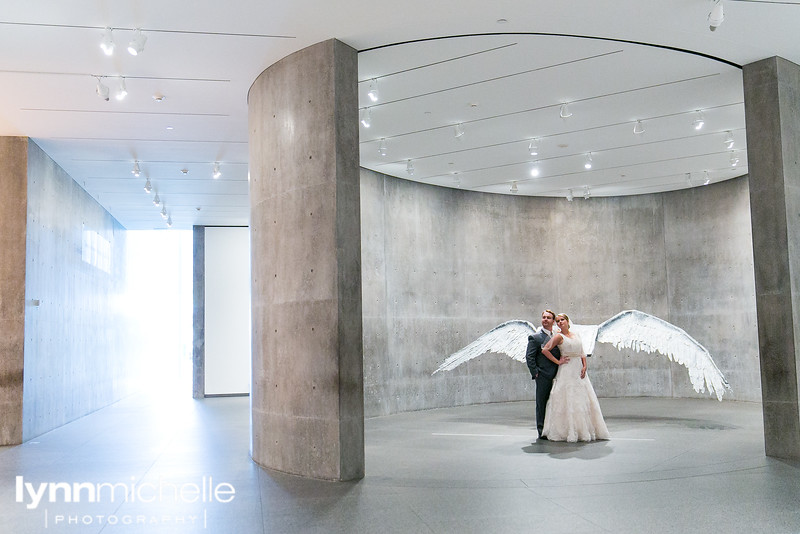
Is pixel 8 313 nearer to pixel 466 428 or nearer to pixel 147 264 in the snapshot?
pixel 466 428

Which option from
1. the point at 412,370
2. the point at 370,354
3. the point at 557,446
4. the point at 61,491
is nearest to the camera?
the point at 61,491

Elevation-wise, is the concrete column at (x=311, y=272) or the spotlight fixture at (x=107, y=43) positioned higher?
the spotlight fixture at (x=107, y=43)

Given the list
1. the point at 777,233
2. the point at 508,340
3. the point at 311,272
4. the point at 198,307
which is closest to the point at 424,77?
the point at 311,272

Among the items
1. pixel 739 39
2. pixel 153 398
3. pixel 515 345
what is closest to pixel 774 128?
pixel 739 39

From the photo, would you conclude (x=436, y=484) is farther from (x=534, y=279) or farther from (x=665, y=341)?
(x=534, y=279)

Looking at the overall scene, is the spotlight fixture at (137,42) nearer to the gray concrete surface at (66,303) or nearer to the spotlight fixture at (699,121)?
Result: the gray concrete surface at (66,303)

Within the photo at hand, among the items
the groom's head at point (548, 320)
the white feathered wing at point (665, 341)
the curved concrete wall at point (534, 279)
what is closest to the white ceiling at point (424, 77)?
the curved concrete wall at point (534, 279)

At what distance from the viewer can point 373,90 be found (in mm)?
8531

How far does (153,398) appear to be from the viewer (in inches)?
771

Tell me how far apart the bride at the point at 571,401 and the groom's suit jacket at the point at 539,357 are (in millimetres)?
145

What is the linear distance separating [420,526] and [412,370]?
29.4 feet

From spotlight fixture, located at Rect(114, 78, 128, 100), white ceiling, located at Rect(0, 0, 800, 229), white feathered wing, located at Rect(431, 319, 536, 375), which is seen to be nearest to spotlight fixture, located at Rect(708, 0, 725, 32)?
white ceiling, located at Rect(0, 0, 800, 229)

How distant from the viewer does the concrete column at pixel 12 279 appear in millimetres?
10672

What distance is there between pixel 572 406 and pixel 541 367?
0.68m
